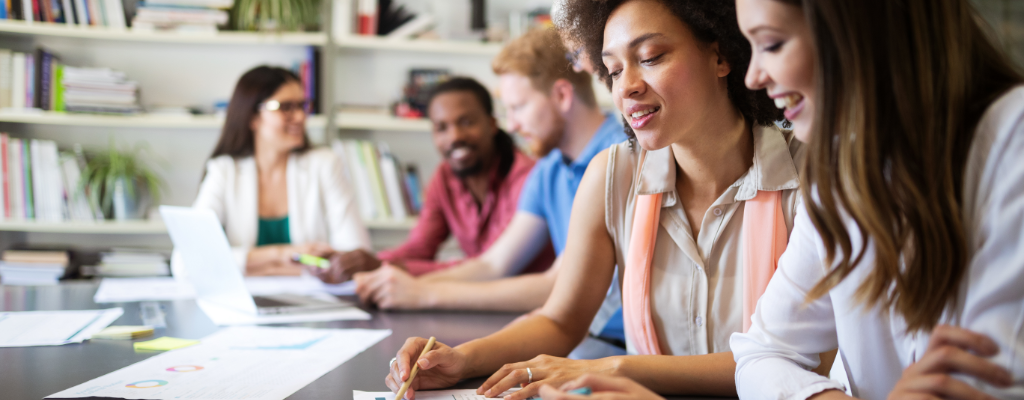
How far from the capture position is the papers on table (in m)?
1.58

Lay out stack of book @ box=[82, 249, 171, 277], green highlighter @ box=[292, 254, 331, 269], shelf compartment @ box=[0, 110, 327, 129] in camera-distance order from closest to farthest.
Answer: green highlighter @ box=[292, 254, 331, 269], stack of book @ box=[82, 249, 171, 277], shelf compartment @ box=[0, 110, 327, 129]

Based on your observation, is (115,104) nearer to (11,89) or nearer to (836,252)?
(11,89)

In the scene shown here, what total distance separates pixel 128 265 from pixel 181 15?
1080mm

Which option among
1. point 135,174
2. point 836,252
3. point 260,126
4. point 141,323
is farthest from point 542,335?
point 135,174

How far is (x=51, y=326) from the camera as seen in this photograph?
1243 millimetres

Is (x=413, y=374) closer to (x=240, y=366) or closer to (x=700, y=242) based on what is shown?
(x=240, y=366)

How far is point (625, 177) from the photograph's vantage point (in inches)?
43.8

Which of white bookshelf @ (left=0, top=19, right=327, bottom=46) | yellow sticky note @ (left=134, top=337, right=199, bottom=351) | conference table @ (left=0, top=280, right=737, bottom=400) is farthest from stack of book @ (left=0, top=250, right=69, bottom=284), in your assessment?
yellow sticky note @ (left=134, top=337, right=199, bottom=351)

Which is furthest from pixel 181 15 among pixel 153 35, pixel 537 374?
pixel 537 374

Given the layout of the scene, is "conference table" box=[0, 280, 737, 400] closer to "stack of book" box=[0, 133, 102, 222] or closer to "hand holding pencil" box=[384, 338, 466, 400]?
"hand holding pencil" box=[384, 338, 466, 400]

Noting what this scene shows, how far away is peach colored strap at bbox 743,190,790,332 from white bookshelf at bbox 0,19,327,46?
249 centimetres

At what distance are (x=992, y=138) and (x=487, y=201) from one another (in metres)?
1.99

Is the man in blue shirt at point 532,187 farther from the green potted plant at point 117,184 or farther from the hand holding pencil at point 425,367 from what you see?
the green potted plant at point 117,184

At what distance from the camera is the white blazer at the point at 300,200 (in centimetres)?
248
